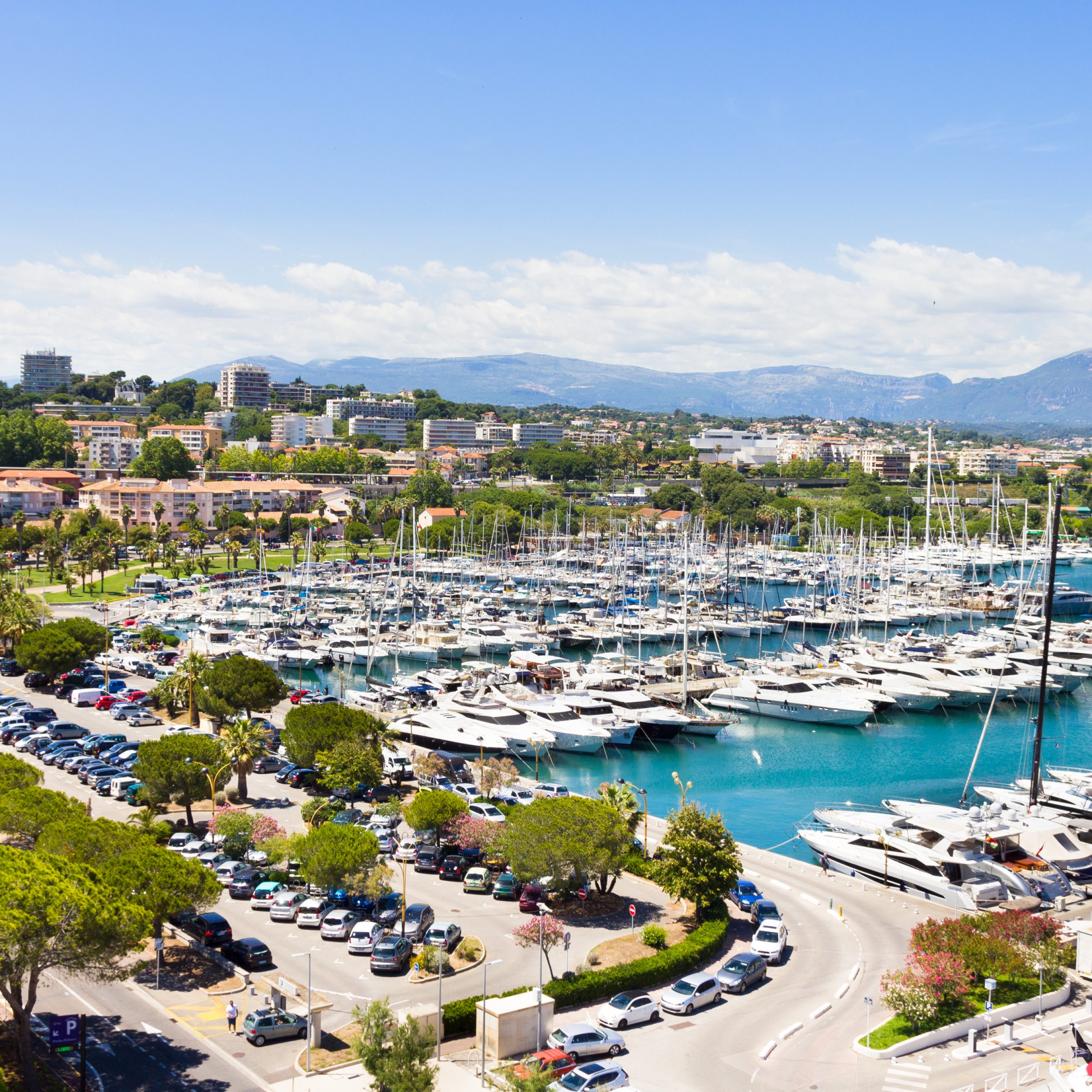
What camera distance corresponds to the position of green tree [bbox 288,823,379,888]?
30.2m

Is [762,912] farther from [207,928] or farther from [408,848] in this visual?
[207,928]

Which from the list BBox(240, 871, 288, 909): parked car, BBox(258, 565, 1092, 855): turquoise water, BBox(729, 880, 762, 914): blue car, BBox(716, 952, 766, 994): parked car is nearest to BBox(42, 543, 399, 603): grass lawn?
BBox(258, 565, 1092, 855): turquoise water

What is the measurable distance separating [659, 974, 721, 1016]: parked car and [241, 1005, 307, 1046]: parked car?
28.2 ft

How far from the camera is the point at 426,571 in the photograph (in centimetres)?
11606

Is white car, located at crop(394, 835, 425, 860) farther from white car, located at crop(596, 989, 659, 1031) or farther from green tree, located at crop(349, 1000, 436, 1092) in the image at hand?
green tree, located at crop(349, 1000, 436, 1092)

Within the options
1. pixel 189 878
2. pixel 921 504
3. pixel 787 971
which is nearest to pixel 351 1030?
pixel 189 878

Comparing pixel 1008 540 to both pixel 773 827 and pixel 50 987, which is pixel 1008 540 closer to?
pixel 773 827

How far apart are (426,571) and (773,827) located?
74.2 meters

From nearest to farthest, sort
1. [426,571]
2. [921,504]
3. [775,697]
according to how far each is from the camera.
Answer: [775,697], [426,571], [921,504]

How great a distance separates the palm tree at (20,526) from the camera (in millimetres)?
117000

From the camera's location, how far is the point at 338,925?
29641mm

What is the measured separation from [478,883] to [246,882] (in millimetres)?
6971

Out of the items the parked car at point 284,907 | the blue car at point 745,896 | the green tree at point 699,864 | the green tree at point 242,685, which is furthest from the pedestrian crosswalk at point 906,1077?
the green tree at point 242,685

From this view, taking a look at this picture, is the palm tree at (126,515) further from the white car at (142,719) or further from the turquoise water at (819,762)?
the turquoise water at (819,762)
